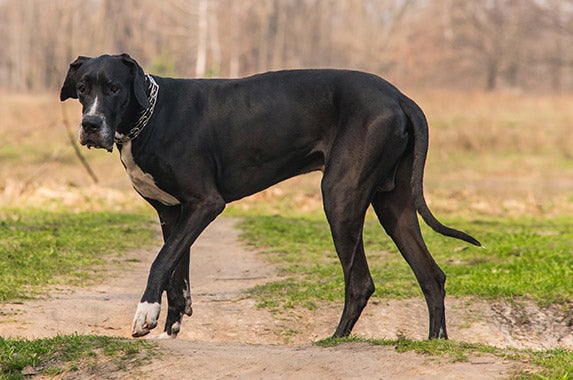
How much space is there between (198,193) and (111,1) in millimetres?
54365

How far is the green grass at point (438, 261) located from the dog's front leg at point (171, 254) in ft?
6.51

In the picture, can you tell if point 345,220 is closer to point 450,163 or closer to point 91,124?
point 91,124

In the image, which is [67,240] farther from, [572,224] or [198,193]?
[572,224]

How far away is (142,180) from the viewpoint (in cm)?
583

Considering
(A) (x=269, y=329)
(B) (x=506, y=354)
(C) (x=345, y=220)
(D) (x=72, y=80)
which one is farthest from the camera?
(A) (x=269, y=329)

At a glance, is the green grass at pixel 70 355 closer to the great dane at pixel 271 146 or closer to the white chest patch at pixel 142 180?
the great dane at pixel 271 146

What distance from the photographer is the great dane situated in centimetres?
570

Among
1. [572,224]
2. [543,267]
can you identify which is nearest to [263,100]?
[543,267]

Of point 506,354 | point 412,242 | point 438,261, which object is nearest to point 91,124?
point 412,242

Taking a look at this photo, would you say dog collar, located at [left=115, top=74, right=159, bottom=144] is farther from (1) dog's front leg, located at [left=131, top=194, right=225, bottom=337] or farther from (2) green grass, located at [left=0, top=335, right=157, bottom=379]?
(2) green grass, located at [left=0, top=335, right=157, bottom=379]

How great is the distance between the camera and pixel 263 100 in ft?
19.6

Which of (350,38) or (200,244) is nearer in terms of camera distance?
(200,244)

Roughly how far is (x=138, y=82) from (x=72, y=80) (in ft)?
1.64

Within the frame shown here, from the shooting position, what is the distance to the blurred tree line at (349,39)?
177ft
